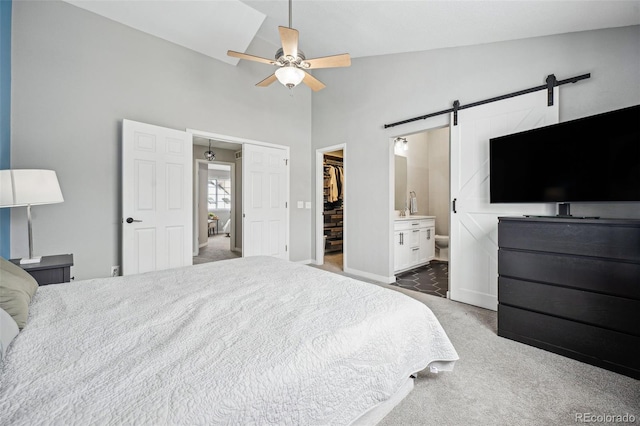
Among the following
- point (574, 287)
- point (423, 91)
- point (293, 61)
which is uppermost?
point (423, 91)

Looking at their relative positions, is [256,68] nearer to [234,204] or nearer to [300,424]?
[234,204]

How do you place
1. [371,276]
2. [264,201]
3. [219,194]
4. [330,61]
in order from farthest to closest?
[219,194] < [264,201] < [371,276] < [330,61]

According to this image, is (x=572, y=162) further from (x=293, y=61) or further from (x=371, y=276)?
(x=371, y=276)

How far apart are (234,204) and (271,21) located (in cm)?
358

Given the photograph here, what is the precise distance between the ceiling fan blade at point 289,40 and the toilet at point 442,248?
4.05 metres

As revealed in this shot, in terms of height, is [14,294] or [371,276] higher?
[14,294]

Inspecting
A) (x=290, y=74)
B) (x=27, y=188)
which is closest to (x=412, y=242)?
(x=290, y=74)

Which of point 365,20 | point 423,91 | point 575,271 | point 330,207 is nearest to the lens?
point 575,271

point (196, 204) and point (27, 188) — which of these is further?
point (196, 204)

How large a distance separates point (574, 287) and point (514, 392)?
2.98ft

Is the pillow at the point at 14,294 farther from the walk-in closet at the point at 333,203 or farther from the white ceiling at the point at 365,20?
the walk-in closet at the point at 333,203

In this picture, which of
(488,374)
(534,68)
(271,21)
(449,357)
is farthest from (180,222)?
(534,68)

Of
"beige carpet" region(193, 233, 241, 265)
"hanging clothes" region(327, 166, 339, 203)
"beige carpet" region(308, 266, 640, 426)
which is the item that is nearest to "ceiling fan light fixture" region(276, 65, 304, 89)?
"beige carpet" region(308, 266, 640, 426)

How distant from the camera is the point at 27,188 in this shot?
2055 mm
